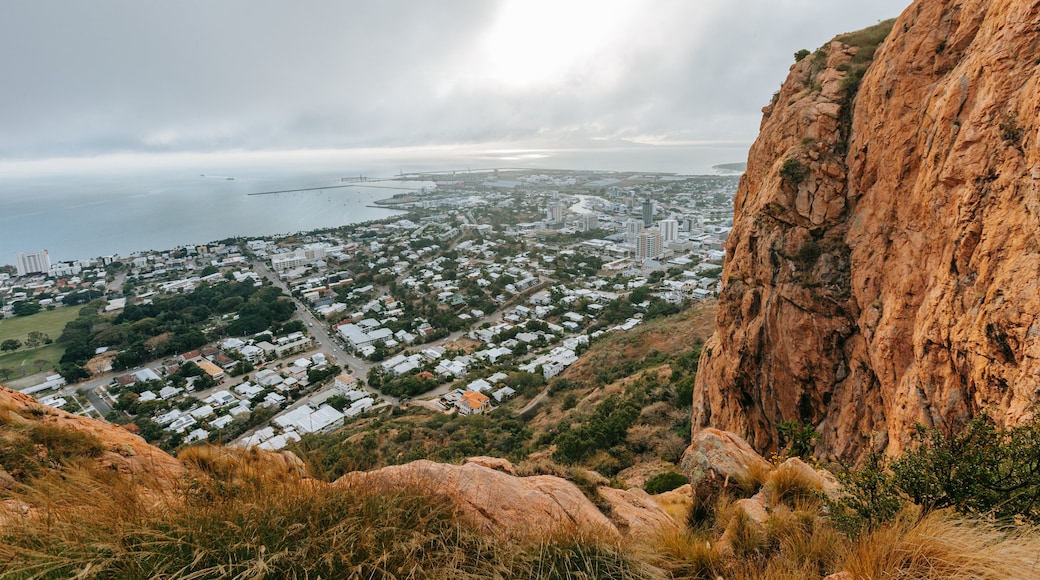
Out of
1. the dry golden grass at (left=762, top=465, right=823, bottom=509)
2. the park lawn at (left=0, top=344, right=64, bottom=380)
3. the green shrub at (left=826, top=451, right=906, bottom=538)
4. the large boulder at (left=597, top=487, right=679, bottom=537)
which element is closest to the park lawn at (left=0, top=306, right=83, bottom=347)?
the park lawn at (left=0, top=344, right=64, bottom=380)

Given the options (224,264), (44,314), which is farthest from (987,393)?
(224,264)

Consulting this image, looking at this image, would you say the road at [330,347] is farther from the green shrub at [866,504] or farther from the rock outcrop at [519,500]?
the green shrub at [866,504]

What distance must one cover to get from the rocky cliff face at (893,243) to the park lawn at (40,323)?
139 ft

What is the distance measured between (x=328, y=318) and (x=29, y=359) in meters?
16.9

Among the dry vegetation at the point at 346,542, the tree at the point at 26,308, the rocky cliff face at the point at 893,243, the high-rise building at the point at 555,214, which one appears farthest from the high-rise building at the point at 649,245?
the tree at the point at 26,308

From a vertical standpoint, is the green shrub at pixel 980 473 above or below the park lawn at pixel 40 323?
above

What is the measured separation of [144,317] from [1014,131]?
4474 centimetres

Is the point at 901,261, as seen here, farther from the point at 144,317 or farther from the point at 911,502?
the point at 144,317

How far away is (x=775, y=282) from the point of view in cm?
854

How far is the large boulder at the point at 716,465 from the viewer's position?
16.5ft

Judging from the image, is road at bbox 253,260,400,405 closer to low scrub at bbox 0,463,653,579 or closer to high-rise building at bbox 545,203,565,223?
low scrub at bbox 0,463,653,579

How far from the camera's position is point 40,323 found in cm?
3369

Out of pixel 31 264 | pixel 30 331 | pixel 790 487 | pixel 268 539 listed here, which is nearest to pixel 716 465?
pixel 790 487

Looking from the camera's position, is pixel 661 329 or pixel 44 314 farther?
pixel 44 314
